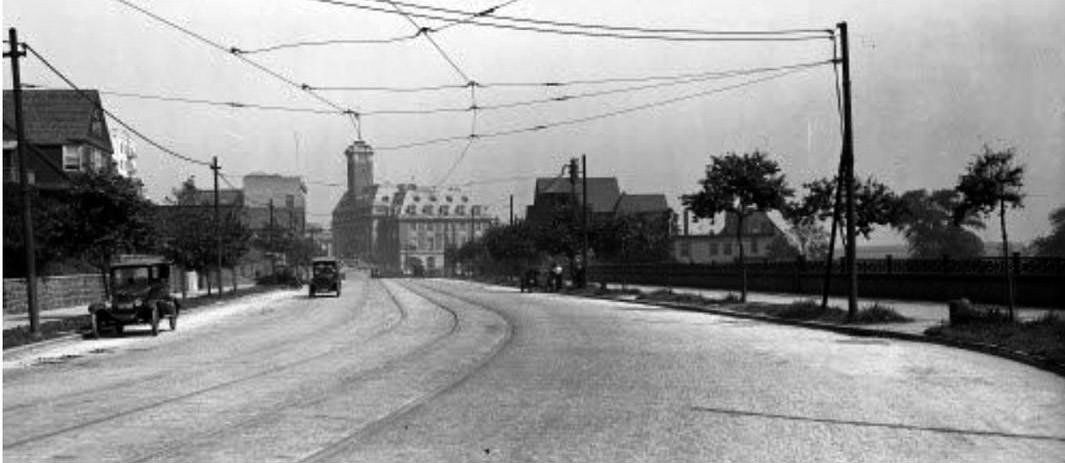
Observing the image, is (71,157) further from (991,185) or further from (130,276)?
(991,185)

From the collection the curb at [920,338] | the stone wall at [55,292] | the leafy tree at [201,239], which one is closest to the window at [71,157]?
the leafy tree at [201,239]

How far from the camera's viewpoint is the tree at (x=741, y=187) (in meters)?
35.1

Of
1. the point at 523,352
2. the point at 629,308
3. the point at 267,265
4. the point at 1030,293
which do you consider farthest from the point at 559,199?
the point at 523,352

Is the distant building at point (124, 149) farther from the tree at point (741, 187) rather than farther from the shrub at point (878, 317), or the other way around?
the shrub at point (878, 317)

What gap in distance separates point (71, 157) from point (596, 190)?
261 feet

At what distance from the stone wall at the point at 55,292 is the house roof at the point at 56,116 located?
1503cm

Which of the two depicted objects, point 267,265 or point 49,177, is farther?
point 267,265

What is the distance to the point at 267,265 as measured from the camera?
115188 millimetres

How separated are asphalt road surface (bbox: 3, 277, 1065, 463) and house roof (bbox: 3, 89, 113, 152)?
140ft

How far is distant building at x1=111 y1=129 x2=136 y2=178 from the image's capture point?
89738mm

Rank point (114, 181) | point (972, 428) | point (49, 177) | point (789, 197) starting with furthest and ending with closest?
point (49, 177) → point (789, 197) → point (114, 181) → point (972, 428)

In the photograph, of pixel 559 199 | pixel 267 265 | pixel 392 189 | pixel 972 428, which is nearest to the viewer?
pixel 972 428

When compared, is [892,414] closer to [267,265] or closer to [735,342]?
[735,342]

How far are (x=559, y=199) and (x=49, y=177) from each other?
2848 inches
